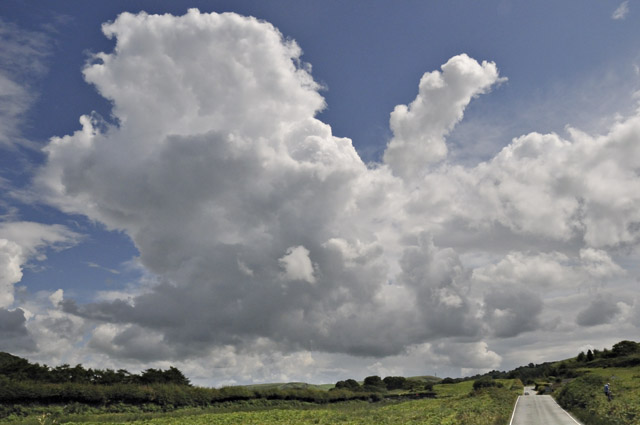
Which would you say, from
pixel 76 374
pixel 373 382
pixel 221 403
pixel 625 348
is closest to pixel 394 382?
pixel 373 382

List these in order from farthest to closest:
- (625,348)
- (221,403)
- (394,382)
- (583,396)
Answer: (394,382), (625,348), (221,403), (583,396)

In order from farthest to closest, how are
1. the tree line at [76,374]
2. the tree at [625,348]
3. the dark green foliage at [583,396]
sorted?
1. the tree at [625,348]
2. the tree line at [76,374]
3. the dark green foliage at [583,396]

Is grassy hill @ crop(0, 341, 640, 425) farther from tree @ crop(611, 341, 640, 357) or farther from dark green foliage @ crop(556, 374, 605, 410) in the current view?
tree @ crop(611, 341, 640, 357)

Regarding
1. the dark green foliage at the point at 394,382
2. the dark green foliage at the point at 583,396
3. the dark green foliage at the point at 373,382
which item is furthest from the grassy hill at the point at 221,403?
the dark green foliage at the point at 394,382

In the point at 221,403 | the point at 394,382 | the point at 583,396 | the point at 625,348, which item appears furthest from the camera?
the point at 394,382

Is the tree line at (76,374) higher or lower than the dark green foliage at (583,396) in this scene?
higher

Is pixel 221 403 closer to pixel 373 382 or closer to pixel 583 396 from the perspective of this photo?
pixel 583 396

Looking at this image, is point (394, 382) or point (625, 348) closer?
point (625, 348)

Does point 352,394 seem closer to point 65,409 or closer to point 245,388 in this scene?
point 245,388

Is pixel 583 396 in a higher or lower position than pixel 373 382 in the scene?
higher

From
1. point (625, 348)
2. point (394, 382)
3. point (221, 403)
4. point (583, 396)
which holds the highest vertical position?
point (625, 348)

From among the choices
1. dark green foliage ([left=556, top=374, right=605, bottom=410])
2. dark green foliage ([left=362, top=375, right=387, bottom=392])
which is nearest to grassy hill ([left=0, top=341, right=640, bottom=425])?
dark green foliage ([left=556, top=374, right=605, bottom=410])

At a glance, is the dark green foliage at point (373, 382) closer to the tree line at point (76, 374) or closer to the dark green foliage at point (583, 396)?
the tree line at point (76, 374)

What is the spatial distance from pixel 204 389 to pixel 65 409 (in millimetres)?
29548
